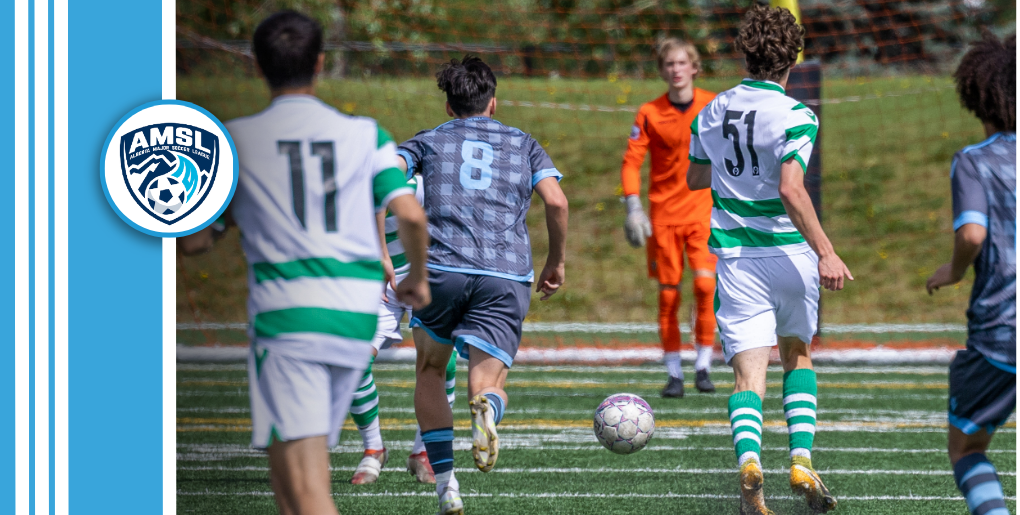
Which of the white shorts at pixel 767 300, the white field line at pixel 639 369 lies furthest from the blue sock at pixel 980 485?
the white field line at pixel 639 369

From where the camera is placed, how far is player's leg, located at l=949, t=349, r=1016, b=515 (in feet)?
9.97

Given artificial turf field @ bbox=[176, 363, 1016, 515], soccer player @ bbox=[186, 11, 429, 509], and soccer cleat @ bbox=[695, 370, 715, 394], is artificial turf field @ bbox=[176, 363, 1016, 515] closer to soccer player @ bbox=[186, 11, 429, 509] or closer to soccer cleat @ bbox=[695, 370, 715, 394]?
soccer cleat @ bbox=[695, 370, 715, 394]

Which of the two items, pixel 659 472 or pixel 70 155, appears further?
pixel 659 472

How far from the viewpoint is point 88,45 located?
112 inches

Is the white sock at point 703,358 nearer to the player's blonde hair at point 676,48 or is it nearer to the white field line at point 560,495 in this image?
the player's blonde hair at point 676,48

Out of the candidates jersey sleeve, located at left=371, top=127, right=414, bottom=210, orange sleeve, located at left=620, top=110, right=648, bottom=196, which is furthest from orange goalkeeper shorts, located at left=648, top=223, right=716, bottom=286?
jersey sleeve, located at left=371, top=127, right=414, bottom=210

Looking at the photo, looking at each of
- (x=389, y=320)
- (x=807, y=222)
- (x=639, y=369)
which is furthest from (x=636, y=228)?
(x=639, y=369)

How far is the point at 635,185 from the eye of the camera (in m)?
6.87

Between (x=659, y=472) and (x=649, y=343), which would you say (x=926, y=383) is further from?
(x=659, y=472)

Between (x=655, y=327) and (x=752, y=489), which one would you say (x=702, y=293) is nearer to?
(x=752, y=489)

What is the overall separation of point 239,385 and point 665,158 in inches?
144

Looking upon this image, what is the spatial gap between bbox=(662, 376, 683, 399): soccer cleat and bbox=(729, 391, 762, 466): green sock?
122 inches

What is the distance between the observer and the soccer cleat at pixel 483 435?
3.83m

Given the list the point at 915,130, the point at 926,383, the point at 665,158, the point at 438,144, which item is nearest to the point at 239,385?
the point at 665,158
